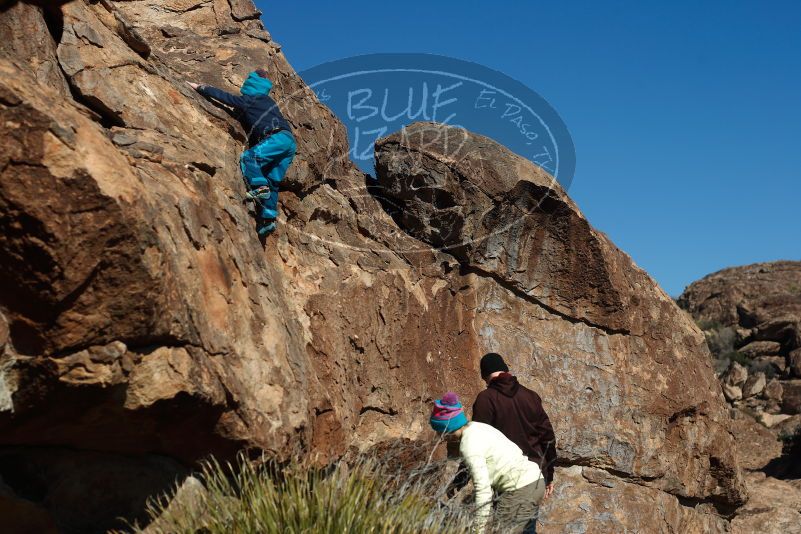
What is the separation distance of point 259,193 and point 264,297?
1256 millimetres

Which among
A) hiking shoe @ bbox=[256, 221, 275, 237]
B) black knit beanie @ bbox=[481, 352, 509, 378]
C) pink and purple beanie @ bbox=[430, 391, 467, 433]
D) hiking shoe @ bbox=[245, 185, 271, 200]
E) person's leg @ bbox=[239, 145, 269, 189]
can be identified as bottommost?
pink and purple beanie @ bbox=[430, 391, 467, 433]

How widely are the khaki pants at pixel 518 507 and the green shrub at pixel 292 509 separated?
0.46 metres

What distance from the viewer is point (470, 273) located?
33.2 ft

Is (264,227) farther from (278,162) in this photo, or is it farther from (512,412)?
(512,412)

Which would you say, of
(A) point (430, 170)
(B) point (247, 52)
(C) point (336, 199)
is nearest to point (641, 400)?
(A) point (430, 170)

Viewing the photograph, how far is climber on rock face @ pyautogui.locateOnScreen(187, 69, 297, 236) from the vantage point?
7.32 metres

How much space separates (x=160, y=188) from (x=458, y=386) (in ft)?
15.6

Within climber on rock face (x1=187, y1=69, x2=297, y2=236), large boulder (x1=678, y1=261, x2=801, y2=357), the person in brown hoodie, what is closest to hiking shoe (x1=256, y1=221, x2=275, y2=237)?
climber on rock face (x1=187, y1=69, x2=297, y2=236)

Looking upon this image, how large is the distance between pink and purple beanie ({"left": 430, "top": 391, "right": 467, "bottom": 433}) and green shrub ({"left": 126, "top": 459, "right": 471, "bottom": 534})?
477 mm

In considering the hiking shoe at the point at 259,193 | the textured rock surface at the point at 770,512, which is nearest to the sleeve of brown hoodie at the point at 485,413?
the hiking shoe at the point at 259,193

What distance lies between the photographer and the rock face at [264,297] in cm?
454

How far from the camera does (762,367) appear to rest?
28.3 meters

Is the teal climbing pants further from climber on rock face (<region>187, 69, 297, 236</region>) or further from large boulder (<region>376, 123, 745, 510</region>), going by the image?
large boulder (<region>376, 123, 745, 510</region>)

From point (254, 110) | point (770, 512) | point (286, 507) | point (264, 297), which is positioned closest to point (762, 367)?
point (770, 512)
